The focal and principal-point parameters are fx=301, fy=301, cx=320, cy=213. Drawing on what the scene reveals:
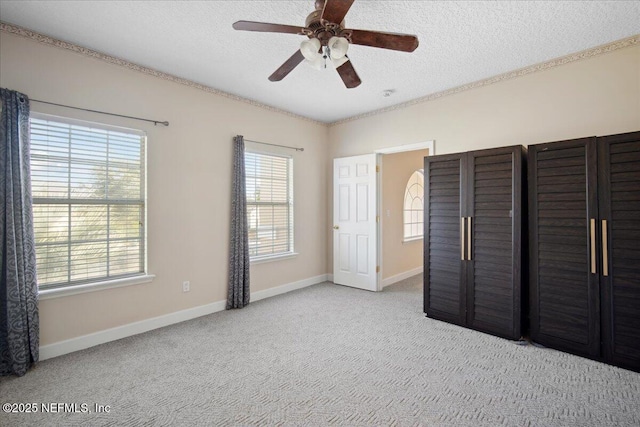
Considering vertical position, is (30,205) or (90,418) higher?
(30,205)

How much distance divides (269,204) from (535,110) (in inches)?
134

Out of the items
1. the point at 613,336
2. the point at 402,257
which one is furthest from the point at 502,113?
the point at 402,257

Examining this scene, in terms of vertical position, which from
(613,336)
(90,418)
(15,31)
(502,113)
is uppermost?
(15,31)

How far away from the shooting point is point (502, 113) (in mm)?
3412

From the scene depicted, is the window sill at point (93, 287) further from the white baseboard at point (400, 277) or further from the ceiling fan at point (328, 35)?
the white baseboard at point (400, 277)

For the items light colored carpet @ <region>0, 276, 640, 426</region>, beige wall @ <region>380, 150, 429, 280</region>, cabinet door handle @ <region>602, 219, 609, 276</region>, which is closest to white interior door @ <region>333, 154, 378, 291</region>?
beige wall @ <region>380, 150, 429, 280</region>

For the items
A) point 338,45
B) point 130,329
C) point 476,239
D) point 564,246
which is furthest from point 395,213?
point 130,329

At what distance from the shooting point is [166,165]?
10.9 feet

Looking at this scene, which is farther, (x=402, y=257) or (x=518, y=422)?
(x=402, y=257)

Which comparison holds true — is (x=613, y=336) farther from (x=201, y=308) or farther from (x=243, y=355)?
(x=201, y=308)

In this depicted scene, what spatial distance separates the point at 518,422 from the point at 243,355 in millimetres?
2040

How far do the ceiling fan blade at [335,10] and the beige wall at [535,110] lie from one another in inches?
98.3

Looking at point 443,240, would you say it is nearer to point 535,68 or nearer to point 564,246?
point 564,246

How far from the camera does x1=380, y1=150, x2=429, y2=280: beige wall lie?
4.91 meters
